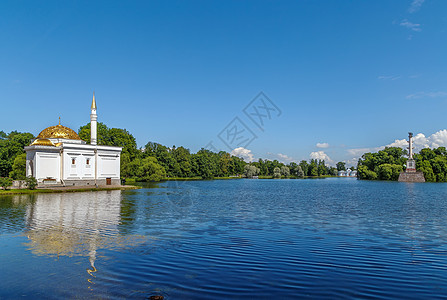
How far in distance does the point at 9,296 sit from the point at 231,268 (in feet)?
18.2

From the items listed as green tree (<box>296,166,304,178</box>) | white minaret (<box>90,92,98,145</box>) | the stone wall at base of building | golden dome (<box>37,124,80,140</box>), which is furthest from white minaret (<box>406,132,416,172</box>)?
golden dome (<box>37,124,80,140</box>)

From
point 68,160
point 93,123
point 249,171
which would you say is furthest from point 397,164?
point 68,160

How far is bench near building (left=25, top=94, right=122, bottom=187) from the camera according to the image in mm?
45562

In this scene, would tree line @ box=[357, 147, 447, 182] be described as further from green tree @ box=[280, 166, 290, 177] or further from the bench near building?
the bench near building

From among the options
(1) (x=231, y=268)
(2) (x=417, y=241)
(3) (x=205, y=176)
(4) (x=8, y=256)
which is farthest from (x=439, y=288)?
(3) (x=205, y=176)

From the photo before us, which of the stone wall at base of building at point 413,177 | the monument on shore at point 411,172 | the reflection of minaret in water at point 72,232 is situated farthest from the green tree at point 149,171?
the stone wall at base of building at point 413,177

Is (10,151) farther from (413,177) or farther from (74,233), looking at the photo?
(413,177)

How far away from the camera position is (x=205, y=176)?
396 ft

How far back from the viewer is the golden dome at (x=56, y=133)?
50875 mm

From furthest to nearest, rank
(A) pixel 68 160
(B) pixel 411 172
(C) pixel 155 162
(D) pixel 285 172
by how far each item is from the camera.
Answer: (D) pixel 285 172 → (B) pixel 411 172 → (C) pixel 155 162 → (A) pixel 68 160

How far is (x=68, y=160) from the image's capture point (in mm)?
47656

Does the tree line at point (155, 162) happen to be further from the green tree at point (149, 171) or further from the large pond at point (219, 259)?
the large pond at point (219, 259)

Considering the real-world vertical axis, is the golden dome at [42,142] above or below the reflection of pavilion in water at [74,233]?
above

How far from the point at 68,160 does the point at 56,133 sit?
648 cm
